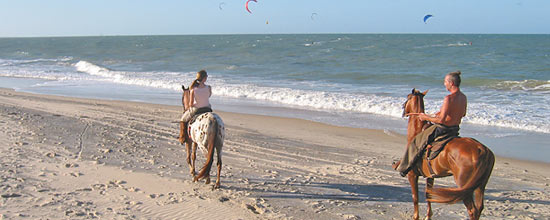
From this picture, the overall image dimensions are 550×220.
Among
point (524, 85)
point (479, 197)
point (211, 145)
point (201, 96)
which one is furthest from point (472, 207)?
point (524, 85)

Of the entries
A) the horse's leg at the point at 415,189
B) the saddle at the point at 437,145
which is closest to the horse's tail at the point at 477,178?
the saddle at the point at 437,145

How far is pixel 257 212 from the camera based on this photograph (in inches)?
226

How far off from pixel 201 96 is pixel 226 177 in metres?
1.39

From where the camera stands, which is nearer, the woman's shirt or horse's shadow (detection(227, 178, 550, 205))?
horse's shadow (detection(227, 178, 550, 205))

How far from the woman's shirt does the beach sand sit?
1199mm

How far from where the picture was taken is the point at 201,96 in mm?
6680

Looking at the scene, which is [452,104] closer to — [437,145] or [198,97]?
[437,145]

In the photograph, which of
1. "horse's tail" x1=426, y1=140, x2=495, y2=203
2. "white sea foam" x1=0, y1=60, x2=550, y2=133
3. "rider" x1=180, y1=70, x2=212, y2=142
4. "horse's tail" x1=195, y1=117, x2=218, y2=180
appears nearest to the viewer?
"horse's tail" x1=426, y1=140, x2=495, y2=203

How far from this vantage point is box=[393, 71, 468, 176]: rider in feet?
16.3

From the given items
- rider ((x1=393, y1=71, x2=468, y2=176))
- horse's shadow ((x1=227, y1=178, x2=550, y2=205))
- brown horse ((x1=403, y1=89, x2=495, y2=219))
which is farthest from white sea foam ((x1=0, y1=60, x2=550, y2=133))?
brown horse ((x1=403, y1=89, x2=495, y2=219))

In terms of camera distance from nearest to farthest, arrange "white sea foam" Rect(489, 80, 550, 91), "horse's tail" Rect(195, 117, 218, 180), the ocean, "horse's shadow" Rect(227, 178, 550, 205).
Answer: "horse's tail" Rect(195, 117, 218, 180), "horse's shadow" Rect(227, 178, 550, 205), the ocean, "white sea foam" Rect(489, 80, 550, 91)

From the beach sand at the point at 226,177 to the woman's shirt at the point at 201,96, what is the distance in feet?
3.93

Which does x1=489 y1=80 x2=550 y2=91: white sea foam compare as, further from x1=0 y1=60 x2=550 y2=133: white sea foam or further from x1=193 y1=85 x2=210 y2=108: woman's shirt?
x1=193 y1=85 x2=210 y2=108: woman's shirt

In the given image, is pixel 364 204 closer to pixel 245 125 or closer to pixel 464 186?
pixel 464 186
